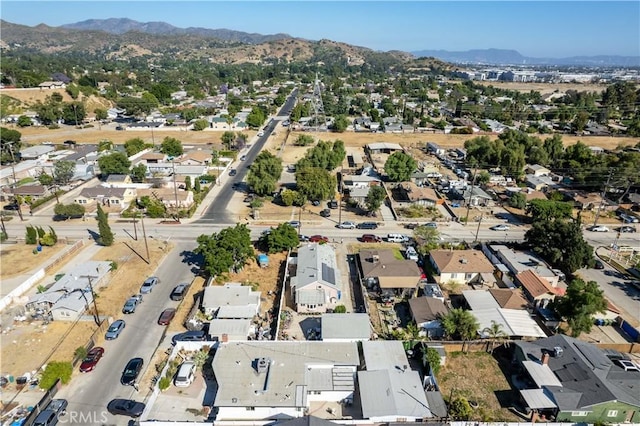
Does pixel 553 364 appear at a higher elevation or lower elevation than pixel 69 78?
lower

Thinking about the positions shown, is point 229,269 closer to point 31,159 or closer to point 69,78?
point 31,159

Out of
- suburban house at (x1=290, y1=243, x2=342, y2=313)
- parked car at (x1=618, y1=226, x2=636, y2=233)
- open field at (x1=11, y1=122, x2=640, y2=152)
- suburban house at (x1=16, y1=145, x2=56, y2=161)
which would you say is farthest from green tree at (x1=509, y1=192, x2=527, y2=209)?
suburban house at (x1=16, y1=145, x2=56, y2=161)

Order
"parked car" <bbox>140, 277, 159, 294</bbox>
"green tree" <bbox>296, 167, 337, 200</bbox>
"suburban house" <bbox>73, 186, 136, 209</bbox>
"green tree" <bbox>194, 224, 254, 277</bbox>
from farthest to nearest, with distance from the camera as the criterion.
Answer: "suburban house" <bbox>73, 186, 136, 209</bbox>, "green tree" <bbox>296, 167, 337, 200</bbox>, "green tree" <bbox>194, 224, 254, 277</bbox>, "parked car" <bbox>140, 277, 159, 294</bbox>

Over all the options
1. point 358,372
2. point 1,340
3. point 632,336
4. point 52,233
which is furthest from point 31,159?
point 632,336

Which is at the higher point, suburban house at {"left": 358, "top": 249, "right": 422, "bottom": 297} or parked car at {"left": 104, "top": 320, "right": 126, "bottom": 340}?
suburban house at {"left": 358, "top": 249, "right": 422, "bottom": 297}

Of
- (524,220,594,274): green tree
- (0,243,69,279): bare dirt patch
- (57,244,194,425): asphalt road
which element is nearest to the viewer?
(57,244,194,425): asphalt road

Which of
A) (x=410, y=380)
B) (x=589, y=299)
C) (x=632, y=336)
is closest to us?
(x=410, y=380)

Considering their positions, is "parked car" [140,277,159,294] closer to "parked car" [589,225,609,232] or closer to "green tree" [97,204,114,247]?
"green tree" [97,204,114,247]
